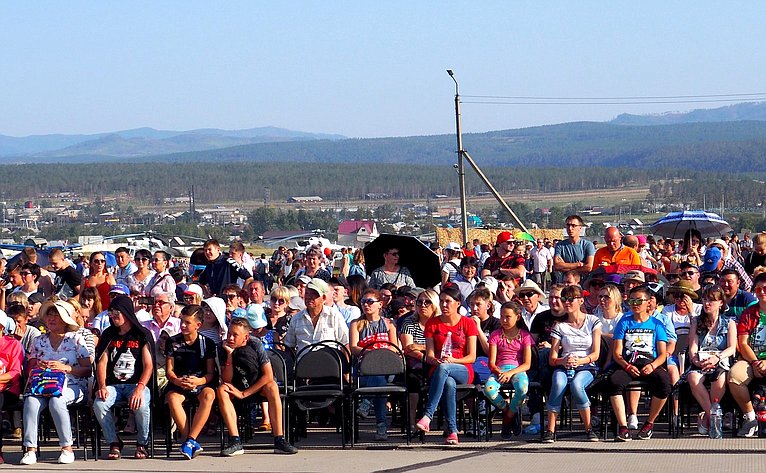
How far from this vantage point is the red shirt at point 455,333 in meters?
10.7

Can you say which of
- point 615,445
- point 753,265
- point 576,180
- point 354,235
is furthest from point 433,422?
point 576,180

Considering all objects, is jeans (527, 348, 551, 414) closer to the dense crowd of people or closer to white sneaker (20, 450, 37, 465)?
the dense crowd of people

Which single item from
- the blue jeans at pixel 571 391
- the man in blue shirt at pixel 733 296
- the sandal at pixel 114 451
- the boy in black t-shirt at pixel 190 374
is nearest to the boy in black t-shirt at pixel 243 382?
the boy in black t-shirt at pixel 190 374

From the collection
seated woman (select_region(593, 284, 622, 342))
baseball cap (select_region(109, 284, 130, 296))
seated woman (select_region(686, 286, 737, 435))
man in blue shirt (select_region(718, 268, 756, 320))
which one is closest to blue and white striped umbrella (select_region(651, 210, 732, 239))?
man in blue shirt (select_region(718, 268, 756, 320))

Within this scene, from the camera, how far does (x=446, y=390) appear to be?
34.4 ft

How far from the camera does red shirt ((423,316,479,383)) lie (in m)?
10.7

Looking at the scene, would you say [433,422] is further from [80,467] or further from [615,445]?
[80,467]

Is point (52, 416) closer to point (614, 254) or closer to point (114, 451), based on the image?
point (114, 451)

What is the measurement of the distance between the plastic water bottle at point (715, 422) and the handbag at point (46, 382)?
17.9 ft

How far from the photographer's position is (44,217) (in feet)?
514

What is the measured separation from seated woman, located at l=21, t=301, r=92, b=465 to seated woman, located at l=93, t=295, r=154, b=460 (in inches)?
9.1

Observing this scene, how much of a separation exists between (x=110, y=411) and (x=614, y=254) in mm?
6735

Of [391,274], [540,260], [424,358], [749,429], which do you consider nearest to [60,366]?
[424,358]

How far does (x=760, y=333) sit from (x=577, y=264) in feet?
13.8
